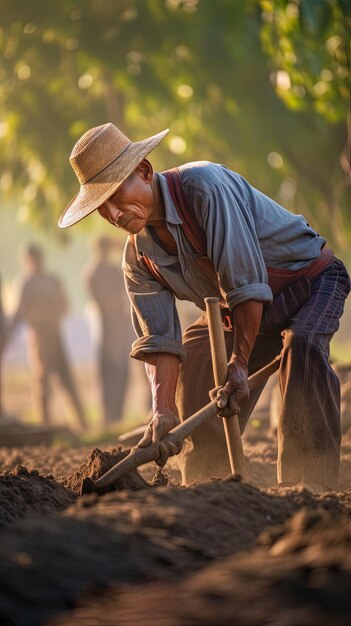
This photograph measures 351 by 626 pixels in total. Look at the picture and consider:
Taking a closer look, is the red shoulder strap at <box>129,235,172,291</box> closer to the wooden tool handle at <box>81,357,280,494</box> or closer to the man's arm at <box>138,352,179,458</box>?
the man's arm at <box>138,352,179,458</box>

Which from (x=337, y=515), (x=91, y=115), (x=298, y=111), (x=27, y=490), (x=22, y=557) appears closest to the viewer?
(x=22, y=557)

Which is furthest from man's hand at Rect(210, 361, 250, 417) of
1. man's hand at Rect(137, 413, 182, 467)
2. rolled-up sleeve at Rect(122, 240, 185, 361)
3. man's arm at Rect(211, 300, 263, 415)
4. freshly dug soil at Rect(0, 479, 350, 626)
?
freshly dug soil at Rect(0, 479, 350, 626)

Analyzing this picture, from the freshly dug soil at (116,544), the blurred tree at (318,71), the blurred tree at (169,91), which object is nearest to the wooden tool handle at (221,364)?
the freshly dug soil at (116,544)

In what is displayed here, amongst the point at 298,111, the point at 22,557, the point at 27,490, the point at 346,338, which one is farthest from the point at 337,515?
the point at 346,338

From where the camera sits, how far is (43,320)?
1803 centimetres

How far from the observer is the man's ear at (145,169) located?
5125 millimetres

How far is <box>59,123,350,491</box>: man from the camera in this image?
5102 mm

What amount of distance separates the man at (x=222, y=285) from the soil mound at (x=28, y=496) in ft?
1.78

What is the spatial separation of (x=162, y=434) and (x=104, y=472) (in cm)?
32

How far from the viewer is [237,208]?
5.12 m

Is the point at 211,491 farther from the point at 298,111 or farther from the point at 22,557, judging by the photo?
the point at 298,111

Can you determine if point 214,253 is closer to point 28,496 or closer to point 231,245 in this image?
point 231,245

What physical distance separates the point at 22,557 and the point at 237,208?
2307 mm

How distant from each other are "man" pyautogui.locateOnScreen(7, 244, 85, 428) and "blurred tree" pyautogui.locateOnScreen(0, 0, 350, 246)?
277 centimetres
